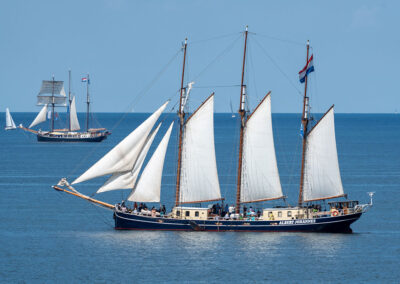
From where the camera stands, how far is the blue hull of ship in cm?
6844

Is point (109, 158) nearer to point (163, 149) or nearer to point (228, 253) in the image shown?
point (163, 149)

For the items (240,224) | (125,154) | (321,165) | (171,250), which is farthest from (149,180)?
(321,165)

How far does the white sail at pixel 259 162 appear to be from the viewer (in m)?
71.4

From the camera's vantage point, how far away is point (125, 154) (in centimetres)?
6869

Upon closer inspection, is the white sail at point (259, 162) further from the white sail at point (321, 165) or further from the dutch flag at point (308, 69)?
the dutch flag at point (308, 69)

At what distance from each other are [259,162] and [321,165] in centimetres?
512

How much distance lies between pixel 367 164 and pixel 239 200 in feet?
210

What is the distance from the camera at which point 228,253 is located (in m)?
62.0

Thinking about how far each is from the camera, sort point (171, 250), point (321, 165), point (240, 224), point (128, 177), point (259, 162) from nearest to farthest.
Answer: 1. point (171, 250)
2. point (240, 224)
3. point (128, 177)
4. point (259, 162)
5. point (321, 165)

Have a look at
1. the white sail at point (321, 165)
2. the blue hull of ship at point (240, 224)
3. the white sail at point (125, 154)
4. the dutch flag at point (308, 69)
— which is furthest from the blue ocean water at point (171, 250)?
the dutch flag at point (308, 69)

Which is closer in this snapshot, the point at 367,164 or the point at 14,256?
the point at 14,256

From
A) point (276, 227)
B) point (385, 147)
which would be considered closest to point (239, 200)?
point (276, 227)

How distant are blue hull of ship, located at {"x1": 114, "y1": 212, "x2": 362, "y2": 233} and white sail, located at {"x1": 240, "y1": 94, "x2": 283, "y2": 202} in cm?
337

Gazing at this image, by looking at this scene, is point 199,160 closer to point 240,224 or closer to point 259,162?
point 259,162
